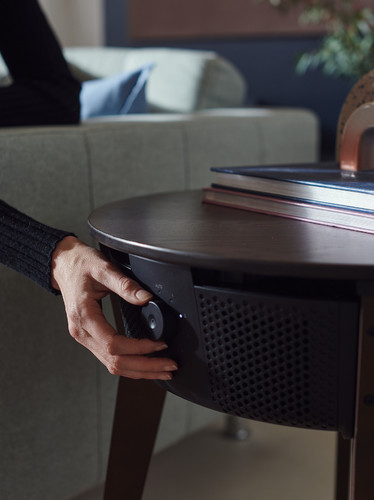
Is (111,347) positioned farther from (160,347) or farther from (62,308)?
(62,308)

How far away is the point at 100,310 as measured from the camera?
717 mm

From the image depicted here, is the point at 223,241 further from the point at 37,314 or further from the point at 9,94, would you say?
the point at 9,94

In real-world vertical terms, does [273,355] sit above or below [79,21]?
below

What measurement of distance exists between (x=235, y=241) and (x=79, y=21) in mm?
4292

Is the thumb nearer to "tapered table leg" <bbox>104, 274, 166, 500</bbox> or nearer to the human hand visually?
the human hand

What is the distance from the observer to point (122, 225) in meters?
0.76

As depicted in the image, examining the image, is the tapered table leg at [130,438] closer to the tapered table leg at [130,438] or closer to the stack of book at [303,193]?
the tapered table leg at [130,438]

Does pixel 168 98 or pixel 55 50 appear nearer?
pixel 55 50

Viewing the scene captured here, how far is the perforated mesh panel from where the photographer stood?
0.61 meters

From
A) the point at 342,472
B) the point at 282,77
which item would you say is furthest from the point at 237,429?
the point at 282,77

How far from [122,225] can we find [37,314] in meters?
0.35

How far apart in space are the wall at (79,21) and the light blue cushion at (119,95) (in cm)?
306

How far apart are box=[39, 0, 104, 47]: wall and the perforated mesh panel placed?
13.8 feet

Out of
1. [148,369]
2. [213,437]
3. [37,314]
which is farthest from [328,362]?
[213,437]
